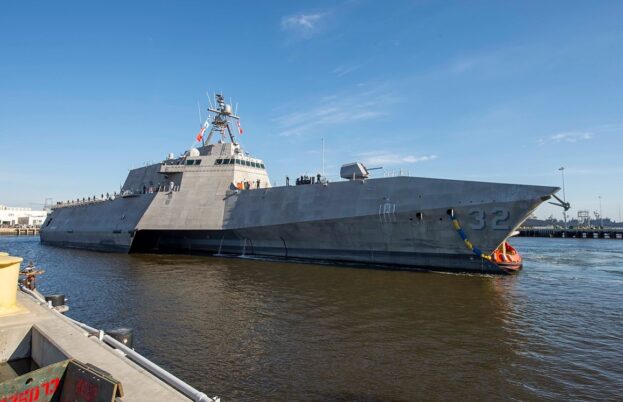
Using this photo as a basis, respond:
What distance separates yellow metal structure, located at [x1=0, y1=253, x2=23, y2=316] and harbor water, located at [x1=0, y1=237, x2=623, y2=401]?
2.72m

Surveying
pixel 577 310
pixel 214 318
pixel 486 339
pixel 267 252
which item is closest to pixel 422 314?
pixel 486 339

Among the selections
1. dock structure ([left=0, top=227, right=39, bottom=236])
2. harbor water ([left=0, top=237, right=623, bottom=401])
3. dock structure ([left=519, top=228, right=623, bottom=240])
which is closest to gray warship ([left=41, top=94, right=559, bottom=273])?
harbor water ([left=0, top=237, right=623, bottom=401])

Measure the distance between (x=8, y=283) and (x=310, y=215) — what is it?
1733cm

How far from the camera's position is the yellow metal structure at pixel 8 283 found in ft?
20.0

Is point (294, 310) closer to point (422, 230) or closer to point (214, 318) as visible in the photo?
point (214, 318)

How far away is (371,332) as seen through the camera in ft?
30.9

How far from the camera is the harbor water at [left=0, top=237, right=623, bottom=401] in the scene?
6.59 metres

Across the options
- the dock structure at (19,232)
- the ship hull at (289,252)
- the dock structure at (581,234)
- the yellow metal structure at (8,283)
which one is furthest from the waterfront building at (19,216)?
the dock structure at (581,234)

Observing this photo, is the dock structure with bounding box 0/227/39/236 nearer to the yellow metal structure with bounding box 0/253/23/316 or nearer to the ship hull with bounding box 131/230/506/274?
the ship hull with bounding box 131/230/506/274

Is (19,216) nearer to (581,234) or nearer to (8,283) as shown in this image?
(8,283)

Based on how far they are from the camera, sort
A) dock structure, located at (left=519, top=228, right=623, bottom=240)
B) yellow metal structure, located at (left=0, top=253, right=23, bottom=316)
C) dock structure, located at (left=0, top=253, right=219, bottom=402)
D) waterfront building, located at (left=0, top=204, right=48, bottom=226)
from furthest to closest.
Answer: waterfront building, located at (left=0, top=204, right=48, bottom=226) < dock structure, located at (left=519, top=228, right=623, bottom=240) < yellow metal structure, located at (left=0, top=253, right=23, bottom=316) < dock structure, located at (left=0, top=253, right=219, bottom=402)

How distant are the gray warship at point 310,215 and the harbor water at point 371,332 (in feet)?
8.76

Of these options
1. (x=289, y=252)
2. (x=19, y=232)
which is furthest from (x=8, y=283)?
(x=19, y=232)

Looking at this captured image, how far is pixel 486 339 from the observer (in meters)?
8.96
